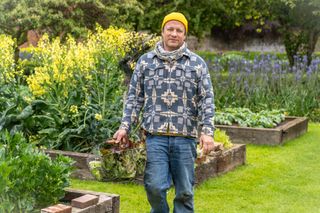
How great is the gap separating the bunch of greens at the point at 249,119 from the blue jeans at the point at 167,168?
5971 mm

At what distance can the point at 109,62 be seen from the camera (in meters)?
8.35

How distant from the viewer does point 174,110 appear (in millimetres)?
5418

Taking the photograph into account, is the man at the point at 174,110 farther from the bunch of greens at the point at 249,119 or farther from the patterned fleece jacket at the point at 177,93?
the bunch of greens at the point at 249,119

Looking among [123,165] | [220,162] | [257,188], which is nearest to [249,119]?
[220,162]

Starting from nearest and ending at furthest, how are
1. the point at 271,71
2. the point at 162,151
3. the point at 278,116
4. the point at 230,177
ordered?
the point at 162,151, the point at 230,177, the point at 278,116, the point at 271,71

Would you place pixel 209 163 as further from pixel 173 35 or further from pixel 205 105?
pixel 173 35

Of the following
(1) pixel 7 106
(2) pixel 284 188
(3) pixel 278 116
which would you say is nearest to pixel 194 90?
(2) pixel 284 188

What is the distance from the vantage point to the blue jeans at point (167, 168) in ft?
17.5

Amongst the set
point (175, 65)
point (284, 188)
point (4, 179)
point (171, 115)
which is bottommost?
point (284, 188)

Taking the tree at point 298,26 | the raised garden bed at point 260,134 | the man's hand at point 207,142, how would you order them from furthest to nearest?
1. the tree at point 298,26
2. the raised garden bed at point 260,134
3. the man's hand at point 207,142

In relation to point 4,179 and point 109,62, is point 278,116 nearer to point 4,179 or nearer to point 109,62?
point 109,62

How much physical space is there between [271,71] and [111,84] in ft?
25.2

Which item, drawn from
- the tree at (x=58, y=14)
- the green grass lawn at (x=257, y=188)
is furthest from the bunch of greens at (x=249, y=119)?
the tree at (x=58, y=14)

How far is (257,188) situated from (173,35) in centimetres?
300
